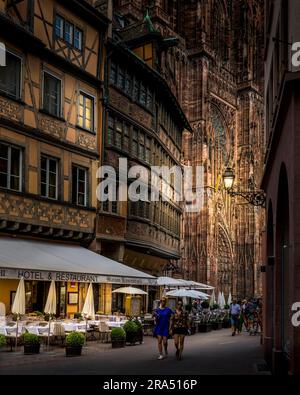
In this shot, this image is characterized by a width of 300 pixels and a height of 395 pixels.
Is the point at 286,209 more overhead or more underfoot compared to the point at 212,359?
more overhead

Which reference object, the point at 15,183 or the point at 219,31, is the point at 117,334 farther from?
the point at 219,31

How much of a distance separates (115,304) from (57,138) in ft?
34.8

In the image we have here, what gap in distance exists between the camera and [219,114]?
70.9 metres

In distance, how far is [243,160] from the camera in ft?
241

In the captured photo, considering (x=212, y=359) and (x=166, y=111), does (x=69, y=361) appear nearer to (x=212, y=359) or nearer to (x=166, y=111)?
(x=212, y=359)

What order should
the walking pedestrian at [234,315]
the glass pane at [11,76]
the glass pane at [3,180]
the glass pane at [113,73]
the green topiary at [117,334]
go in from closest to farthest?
the green topiary at [117,334] → the glass pane at [3,180] → the glass pane at [11,76] → the glass pane at [113,73] → the walking pedestrian at [234,315]

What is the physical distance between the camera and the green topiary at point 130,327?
2288 cm

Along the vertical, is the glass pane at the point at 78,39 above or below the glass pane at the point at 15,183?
above

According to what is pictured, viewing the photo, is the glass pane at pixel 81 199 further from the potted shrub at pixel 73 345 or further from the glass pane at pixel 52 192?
the potted shrub at pixel 73 345

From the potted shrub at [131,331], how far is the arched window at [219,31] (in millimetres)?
51697

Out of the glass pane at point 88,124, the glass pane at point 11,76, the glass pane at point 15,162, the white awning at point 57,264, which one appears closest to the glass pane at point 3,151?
the glass pane at point 15,162

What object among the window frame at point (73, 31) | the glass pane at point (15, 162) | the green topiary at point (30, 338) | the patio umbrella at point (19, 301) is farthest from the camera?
the window frame at point (73, 31)

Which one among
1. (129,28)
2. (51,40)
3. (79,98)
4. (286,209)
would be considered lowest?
(286,209)
